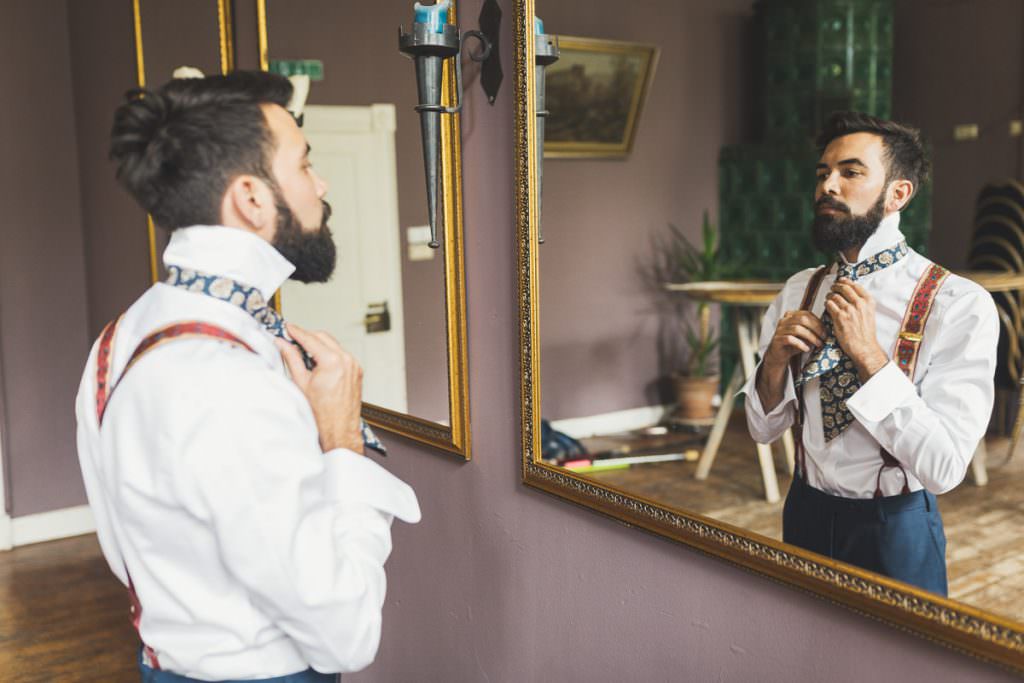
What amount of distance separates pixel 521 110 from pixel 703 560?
2.79 feet

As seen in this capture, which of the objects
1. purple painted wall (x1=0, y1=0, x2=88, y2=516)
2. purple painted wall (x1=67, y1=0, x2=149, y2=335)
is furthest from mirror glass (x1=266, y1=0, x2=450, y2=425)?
purple painted wall (x1=0, y1=0, x2=88, y2=516)

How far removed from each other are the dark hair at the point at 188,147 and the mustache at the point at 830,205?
30.0 inches

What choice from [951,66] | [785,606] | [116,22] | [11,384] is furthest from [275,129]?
[11,384]

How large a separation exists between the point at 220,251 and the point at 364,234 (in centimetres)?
108

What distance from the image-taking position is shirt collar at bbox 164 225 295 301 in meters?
1.32

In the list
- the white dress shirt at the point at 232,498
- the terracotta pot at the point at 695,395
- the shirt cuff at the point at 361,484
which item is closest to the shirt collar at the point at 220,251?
the white dress shirt at the point at 232,498

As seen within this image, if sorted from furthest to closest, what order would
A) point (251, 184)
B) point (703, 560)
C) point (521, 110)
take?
1. point (521, 110)
2. point (703, 560)
3. point (251, 184)

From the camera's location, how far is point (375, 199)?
233 centimetres

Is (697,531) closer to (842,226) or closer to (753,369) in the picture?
(753,369)

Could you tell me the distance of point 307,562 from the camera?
1177 millimetres

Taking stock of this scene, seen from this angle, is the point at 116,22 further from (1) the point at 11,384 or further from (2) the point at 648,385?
(2) the point at 648,385

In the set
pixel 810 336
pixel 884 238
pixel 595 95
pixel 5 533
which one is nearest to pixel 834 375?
pixel 810 336

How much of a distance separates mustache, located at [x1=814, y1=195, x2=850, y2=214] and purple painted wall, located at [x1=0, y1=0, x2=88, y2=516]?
427 cm

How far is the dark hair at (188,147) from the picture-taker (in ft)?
4.26
